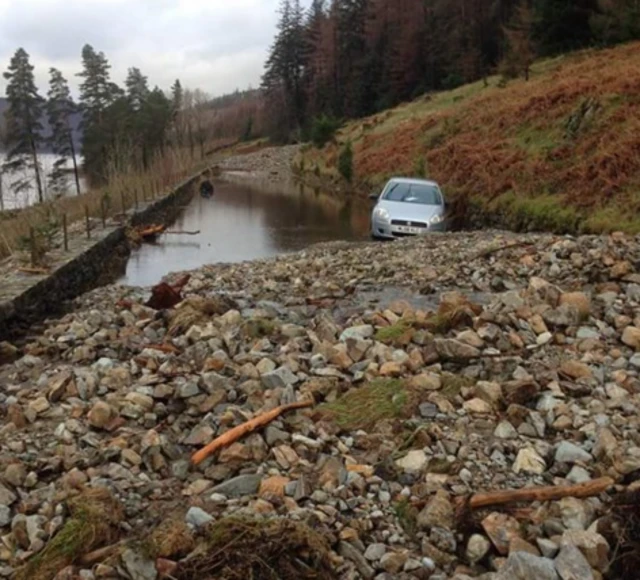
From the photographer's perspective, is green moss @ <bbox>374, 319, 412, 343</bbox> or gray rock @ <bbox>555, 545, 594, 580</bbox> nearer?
gray rock @ <bbox>555, 545, 594, 580</bbox>

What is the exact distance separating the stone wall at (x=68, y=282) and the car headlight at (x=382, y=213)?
20.4 feet

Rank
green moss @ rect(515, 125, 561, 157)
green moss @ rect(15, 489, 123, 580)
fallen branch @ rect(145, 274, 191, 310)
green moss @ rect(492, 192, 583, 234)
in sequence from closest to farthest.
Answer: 1. green moss @ rect(15, 489, 123, 580)
2. fallen branch @ rect(145, 274, 191, 310)
3. green moss @ rect(492, 192, 583, 234)
4. green moss @ rect(515, 125, 561, 157)

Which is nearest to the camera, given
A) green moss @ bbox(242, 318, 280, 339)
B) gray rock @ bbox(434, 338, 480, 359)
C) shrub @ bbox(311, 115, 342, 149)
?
gray rock @ bbox(434, 338, 480, 359)

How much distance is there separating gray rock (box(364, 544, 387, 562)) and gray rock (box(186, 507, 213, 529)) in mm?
881

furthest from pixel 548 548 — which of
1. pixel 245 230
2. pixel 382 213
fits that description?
pixel 245 230

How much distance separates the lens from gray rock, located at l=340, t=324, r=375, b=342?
642 centimetres

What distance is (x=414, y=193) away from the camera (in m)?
16.8

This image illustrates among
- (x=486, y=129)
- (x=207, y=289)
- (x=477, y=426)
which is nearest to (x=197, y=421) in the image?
(x=477, y=426)

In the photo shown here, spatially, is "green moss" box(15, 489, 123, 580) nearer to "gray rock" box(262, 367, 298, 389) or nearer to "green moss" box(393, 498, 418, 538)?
"green moss" box(393, 498, 418, 538)

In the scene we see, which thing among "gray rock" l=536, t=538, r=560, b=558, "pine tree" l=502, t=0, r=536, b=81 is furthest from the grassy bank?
"pine tree" l=502, t=0, r=536, b=81

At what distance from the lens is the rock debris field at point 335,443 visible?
337 cm

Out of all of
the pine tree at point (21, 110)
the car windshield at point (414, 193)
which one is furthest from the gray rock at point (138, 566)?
the pine tree at point (21, 110)

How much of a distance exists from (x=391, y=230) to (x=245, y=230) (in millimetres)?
6631

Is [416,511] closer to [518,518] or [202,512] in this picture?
[518,518]
